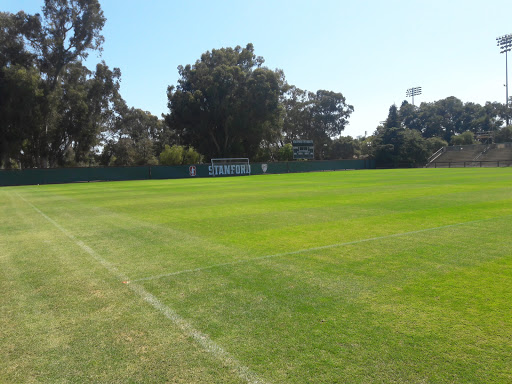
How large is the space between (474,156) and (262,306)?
233ft

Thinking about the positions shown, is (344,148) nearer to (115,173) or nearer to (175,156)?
(175,156)

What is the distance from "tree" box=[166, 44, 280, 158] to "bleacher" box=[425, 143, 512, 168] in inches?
1253

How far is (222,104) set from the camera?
56906 millimetres

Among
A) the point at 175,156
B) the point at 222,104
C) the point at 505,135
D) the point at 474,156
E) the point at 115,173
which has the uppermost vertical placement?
the point at 222,104

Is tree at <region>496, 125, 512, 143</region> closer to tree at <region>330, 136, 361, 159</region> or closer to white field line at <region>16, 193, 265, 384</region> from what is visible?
tree at <region>330, 136, 361, 159</region>

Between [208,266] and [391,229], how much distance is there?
433cm

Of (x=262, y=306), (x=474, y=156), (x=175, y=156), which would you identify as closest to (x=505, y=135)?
(x=474, y=156)

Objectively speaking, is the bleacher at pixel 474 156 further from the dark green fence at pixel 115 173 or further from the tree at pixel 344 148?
the dark green fence at pixel 115 173

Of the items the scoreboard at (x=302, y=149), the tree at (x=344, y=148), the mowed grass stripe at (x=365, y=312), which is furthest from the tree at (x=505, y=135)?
the mowed grass stripe at (x=365, y=312)

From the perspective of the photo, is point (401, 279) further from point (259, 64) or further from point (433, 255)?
point (259, 64)

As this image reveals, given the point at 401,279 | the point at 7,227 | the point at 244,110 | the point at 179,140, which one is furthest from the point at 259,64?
the point at 401,279

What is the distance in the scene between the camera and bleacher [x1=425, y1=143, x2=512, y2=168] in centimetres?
5772

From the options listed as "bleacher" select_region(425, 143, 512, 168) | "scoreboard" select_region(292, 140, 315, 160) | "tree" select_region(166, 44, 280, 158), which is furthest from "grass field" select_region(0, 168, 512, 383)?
"bleacher" select_region(425, 143, 512, 168)

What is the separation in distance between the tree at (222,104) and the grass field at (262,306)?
5150 cm
